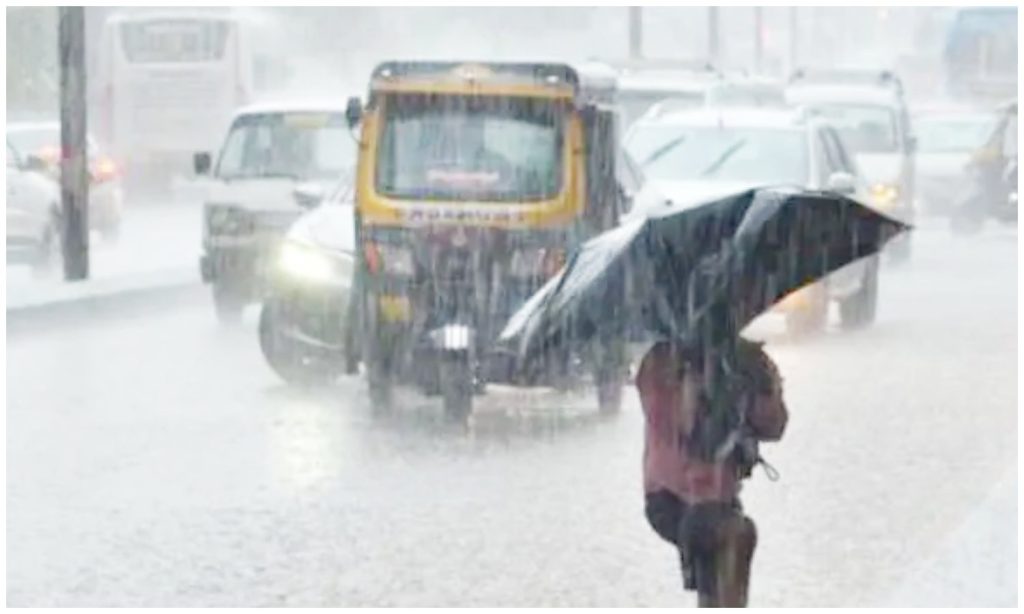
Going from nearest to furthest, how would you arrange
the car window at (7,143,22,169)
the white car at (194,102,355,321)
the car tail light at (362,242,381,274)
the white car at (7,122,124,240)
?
the car tail light at (362,242,381,274) < the white car at (194,102,355,321) < the car window at (7,143,22,169) < the white car at (7,122,124,240)

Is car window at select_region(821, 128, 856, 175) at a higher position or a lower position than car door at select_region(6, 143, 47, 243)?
higher

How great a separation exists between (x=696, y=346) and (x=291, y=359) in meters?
9.91

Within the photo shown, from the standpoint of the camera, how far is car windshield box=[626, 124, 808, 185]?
21.5 metres

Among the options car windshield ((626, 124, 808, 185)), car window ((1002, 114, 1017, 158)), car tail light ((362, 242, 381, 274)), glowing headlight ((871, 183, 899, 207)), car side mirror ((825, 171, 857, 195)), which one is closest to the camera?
car tail light ((362, 242, 381, 274))

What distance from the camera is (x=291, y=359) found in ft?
54.5

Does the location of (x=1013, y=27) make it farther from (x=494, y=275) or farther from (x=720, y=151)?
(x=494, y=275)

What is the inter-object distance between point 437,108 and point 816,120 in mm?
8028

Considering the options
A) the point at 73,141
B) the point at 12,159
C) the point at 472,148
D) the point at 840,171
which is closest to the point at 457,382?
the point at 472,148

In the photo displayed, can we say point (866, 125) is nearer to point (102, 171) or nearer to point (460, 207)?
Answer: point (102, 171)

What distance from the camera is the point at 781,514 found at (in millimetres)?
11727

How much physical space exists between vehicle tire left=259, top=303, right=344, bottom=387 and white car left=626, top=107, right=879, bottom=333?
176 inches

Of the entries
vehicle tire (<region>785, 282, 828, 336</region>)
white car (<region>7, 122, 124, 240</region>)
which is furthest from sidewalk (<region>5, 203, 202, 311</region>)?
vehicle tire (<region>785, 282, 828, 336</region>)

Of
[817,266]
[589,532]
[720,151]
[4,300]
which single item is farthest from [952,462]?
[4,300]

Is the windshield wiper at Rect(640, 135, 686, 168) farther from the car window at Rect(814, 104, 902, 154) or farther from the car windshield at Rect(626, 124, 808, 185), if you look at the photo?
the car window at Rect(814, 104, 902, 154)
